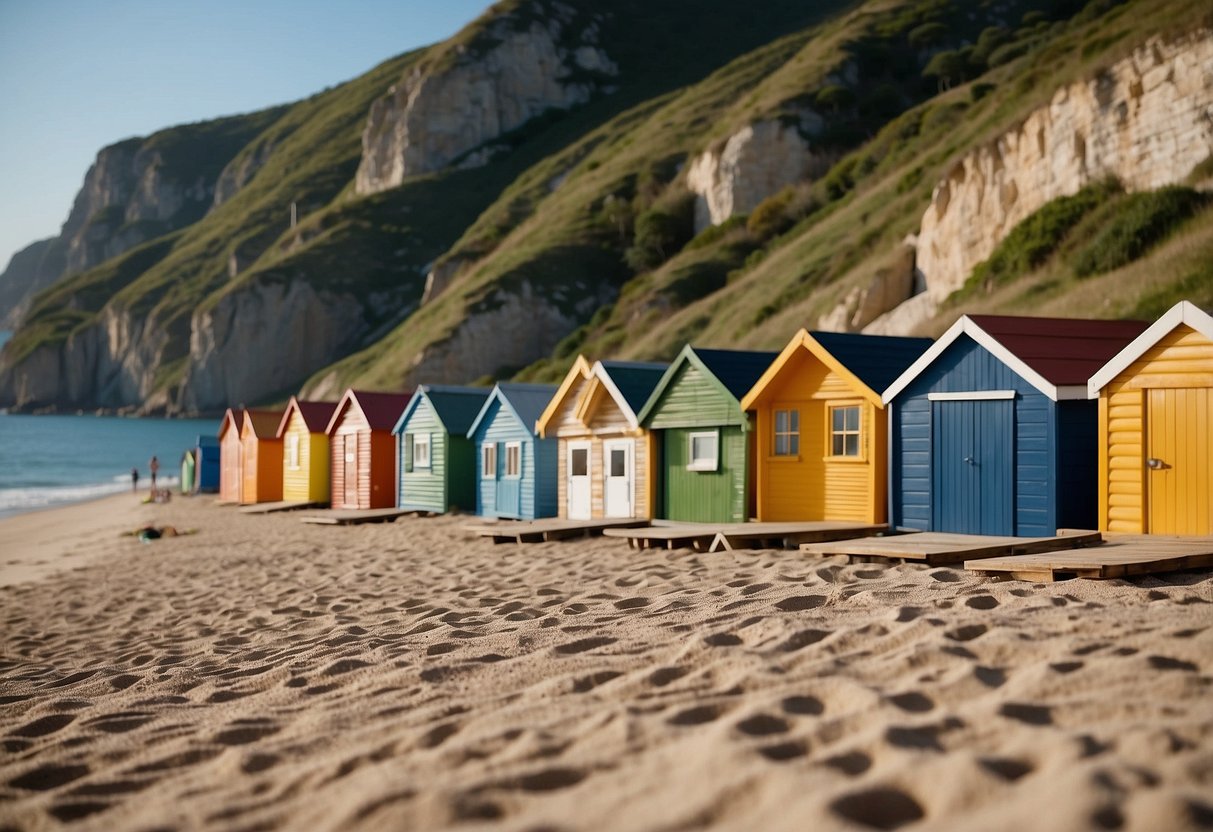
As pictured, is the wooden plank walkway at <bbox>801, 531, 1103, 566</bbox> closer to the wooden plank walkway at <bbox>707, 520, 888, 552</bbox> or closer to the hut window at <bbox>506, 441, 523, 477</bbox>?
the wooden plank walkway at <bbox>707, 520, 888, 552</bbox>

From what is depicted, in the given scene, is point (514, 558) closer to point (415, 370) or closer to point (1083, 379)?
point (1083, 379)

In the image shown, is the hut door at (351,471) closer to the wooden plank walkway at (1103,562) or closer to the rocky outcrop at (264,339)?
the wooden plank walkway at (1103,562)

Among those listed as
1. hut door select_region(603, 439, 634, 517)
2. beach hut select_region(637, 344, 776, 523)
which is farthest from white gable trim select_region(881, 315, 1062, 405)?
hut door select_region(603, 439, 634, 517)

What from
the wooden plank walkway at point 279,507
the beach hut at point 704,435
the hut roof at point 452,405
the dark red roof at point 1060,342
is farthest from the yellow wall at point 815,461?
the wooden plank walkway at point 279,507

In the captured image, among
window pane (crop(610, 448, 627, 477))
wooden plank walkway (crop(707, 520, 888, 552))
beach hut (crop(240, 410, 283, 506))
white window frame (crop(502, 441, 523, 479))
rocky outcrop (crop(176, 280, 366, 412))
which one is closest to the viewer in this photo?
wooden plank walkway (crop(707, 520, 888, 552))

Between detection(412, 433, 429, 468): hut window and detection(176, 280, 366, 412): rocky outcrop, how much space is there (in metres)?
80.9

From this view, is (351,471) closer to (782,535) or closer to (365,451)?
(365,451)

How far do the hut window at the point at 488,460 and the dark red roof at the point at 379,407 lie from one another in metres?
5.26

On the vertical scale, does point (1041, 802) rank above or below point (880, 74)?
below

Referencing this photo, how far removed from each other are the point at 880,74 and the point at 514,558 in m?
69.2

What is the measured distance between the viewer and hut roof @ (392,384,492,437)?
1038 inches

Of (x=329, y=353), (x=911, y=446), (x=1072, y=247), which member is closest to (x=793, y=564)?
(x=911, y=446)

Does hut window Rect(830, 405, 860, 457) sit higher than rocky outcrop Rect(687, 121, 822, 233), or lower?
lower

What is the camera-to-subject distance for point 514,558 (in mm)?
15602
